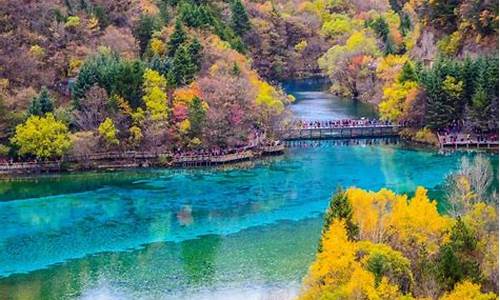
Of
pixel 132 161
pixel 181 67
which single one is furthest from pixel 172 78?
pixel 132 161

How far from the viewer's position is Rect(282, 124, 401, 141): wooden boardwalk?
7156cm

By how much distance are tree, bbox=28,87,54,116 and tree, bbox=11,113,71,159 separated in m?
0.80

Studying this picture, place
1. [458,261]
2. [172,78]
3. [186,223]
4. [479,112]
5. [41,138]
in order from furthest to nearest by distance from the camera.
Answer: [172,78]
[479,112]
[41,138]
[186,223]
[458,261]

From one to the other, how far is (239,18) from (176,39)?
24.0 m

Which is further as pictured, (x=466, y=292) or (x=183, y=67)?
(x=183, y=67)

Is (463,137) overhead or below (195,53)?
below

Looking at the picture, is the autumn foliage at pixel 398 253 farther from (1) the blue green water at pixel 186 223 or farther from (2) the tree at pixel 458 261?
(1) the blue green water at pixel 186 223

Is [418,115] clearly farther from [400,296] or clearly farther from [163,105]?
[400,296]

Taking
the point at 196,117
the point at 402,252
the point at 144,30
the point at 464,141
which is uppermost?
the point at 144,30

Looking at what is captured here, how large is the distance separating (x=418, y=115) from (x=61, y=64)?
91.1ft

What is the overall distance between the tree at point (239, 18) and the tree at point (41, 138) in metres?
38.1

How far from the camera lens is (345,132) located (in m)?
72.6

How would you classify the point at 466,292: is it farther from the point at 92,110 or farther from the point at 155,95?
the point at 92,110

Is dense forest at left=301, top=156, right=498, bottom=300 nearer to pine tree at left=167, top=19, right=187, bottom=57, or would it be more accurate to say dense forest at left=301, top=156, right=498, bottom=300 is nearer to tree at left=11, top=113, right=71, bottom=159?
tree at left=11, top=113, right=71, bottom=159
